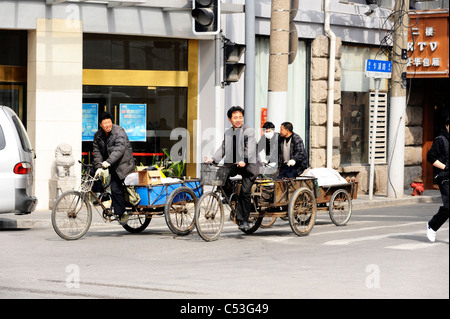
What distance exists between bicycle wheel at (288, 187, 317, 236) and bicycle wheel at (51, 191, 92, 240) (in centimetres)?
285

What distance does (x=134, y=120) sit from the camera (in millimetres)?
18516

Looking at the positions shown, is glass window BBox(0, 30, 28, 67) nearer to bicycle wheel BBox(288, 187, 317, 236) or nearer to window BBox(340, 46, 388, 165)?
bicycle wheel BBox(288, 187, 317, 236)

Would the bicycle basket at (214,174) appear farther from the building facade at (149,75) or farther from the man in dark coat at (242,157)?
the building facade at (149,75)

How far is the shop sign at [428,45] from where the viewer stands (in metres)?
21.8

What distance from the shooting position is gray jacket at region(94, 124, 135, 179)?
12508 mm

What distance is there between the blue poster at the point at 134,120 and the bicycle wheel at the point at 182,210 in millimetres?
5824

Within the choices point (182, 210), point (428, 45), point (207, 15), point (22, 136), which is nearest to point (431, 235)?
point (182, 210)

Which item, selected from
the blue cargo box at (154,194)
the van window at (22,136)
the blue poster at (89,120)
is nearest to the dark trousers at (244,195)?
the blue cargo box at (154,194)

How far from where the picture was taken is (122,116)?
60.3 ft

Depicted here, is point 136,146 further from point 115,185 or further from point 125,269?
point 125,269

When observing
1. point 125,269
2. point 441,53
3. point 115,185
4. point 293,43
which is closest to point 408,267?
point 125,269

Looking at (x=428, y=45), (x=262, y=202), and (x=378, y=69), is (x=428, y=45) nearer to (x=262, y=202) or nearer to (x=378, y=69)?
(x=378, y=69)
